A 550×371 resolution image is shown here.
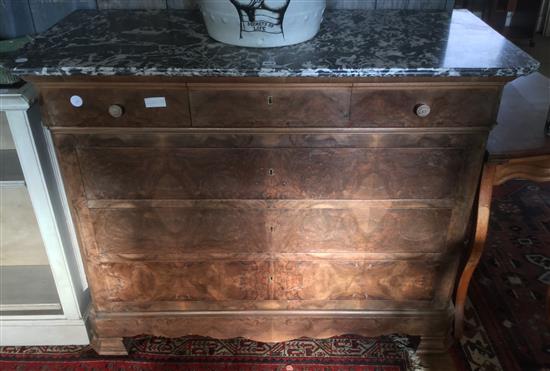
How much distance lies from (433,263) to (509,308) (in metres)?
0.56

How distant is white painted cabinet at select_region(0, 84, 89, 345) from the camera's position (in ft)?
4.53

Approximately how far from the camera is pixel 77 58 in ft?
3.79

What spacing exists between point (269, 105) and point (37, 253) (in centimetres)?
101

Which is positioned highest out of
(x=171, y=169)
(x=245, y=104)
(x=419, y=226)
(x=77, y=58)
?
(x=77, y=58)

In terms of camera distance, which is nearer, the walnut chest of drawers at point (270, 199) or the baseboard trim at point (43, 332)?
the walnut chest of drawers at point (270, 199)

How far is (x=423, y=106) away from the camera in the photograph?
117 centimetres

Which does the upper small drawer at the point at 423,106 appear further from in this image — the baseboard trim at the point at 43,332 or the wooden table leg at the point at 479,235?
the baseboard trim at the point at 43,332

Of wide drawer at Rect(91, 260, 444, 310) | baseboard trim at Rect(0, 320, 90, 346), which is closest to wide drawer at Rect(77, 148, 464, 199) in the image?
wide drawer at Rect(91, 260, 444, 310)

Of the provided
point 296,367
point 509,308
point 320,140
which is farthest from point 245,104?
point 509,308

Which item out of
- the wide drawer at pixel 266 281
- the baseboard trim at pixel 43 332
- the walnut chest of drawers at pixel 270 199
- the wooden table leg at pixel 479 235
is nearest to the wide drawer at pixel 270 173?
the walnut chest of drawers at pixel 270 199

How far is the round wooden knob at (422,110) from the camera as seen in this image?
117 cm

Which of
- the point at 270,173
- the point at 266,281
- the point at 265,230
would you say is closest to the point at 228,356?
the point at 266,281

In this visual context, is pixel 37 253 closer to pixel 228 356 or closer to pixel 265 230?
pixel 228 356

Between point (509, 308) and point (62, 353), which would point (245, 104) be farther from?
point (509, 308)
